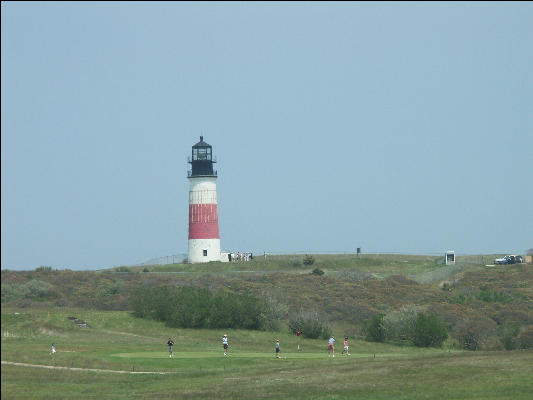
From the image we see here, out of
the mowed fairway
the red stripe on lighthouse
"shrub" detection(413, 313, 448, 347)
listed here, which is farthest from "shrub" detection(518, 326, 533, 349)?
the red stripe on lighthouse

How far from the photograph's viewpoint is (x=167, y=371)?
5322cm

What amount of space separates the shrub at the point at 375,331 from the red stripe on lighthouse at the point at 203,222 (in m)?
47.9

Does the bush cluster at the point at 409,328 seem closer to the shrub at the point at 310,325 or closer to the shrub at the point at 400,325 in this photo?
the shrub at the point at 400,325

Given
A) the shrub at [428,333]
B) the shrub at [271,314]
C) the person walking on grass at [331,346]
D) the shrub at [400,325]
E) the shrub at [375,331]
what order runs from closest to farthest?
1. the person walking on grass at [331,346]
2. the shrub at [428,333]
3. the shrub at [400,325]
4. the shrub at [375,331]
5. the shrub at [271,314]

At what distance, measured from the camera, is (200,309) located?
75438mm

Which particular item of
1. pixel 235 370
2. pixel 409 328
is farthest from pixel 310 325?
pixel 235 370

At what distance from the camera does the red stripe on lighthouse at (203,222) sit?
11781cm

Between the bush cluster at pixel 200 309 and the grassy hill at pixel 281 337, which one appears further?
the bush cluster at pixel 200 309

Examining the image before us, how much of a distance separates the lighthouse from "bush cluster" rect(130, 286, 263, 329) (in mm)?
37750

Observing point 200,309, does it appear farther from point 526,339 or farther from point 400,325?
point 526,339

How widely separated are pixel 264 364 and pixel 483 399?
1795 cm

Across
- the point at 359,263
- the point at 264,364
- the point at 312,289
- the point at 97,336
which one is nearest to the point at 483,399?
the point at 264,364

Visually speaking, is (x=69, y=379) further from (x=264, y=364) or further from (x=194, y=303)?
(x=194, y=303)

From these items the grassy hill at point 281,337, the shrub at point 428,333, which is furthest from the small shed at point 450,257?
the shrub at point 428,333
